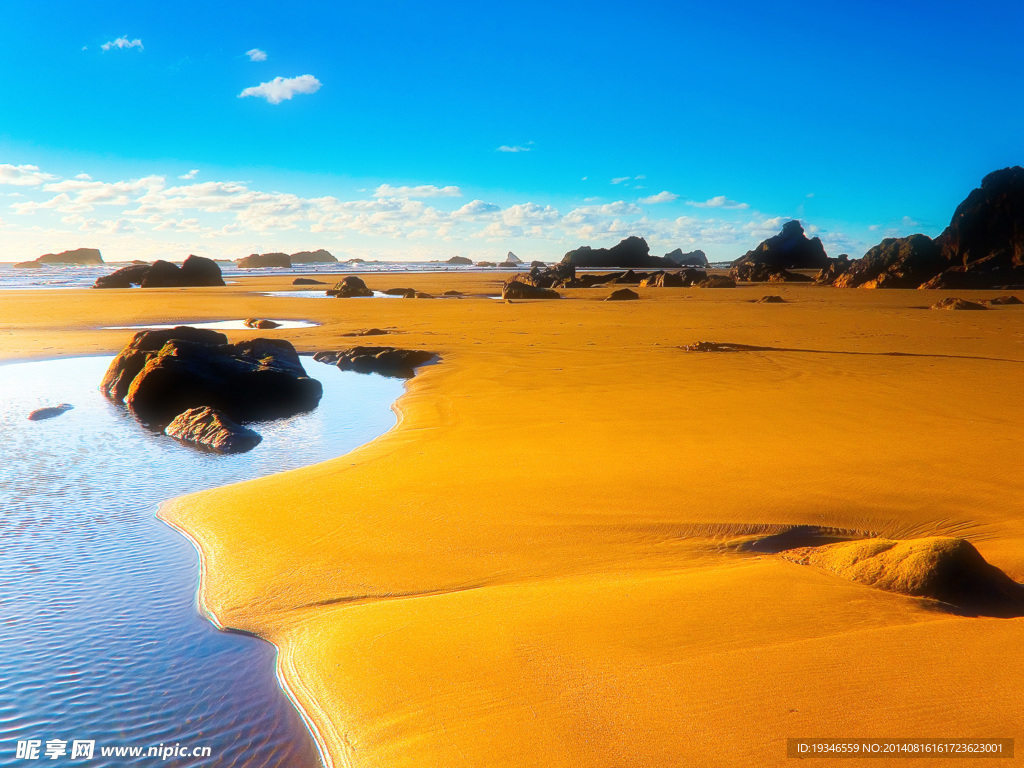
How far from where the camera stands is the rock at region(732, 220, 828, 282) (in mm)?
48875

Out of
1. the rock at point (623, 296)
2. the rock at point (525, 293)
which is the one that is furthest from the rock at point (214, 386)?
the rock at point (525, 293)

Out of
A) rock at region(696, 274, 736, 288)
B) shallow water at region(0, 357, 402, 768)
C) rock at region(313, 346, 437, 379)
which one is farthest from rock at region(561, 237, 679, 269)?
shallow water at region(0, 357, 402, 768)

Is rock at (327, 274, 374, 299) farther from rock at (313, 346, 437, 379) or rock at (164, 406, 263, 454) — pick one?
rock at (164, 406, 263, 454)

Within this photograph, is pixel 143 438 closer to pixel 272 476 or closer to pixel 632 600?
pixel 272 476

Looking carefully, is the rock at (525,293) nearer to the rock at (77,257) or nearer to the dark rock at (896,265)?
the dark rock at (896,265)

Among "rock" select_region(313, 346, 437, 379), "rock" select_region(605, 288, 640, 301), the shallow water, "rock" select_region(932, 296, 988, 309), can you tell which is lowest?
the shallow water

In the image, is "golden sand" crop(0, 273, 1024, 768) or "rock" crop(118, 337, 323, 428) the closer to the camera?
"golden sand" crop(0, 273, 1024, 768)

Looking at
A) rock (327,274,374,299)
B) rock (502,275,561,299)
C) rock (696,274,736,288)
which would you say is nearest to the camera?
rock (502,275,561,299)

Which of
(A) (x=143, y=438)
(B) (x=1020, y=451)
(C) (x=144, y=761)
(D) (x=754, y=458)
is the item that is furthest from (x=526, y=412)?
(C) (x=144, y=761)

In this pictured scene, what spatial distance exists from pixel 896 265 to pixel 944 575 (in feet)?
93.2

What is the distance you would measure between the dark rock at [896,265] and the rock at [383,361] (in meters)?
23.2

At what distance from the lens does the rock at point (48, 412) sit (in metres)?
7.08

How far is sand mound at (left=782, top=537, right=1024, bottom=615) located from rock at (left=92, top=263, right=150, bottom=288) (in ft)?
125

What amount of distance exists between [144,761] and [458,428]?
4.30m
